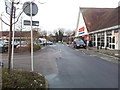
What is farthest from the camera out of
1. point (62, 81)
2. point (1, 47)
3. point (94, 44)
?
point (94, 44)

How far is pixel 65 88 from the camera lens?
3971 millimetres

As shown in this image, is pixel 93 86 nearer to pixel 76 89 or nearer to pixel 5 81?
pixel 76 89

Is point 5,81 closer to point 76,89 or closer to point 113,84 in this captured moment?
point 76,89

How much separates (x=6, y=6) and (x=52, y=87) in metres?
3.79

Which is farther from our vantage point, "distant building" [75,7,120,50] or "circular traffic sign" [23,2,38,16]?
"distant building" [75,7,120,50]

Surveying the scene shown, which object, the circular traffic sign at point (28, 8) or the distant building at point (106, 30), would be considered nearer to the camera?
the circular traffic sign at point (28, 8)

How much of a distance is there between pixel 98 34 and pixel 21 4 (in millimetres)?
19888

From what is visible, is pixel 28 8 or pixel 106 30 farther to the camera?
pixel 106 30

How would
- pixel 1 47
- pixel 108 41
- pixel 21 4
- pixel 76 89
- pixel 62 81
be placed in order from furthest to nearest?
pixel 108 41
pixel 1 47
pixel 21 4
pixel 62 81
pixel 76 89

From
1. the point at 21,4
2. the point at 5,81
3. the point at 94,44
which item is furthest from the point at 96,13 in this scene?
the point at 5,81

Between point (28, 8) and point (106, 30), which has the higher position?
point (106, 30)

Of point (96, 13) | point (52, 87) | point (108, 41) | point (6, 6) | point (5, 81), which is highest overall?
point (96, 13)

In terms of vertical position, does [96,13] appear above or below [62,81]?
above

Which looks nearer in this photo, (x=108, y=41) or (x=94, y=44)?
(x=108, y=41)
